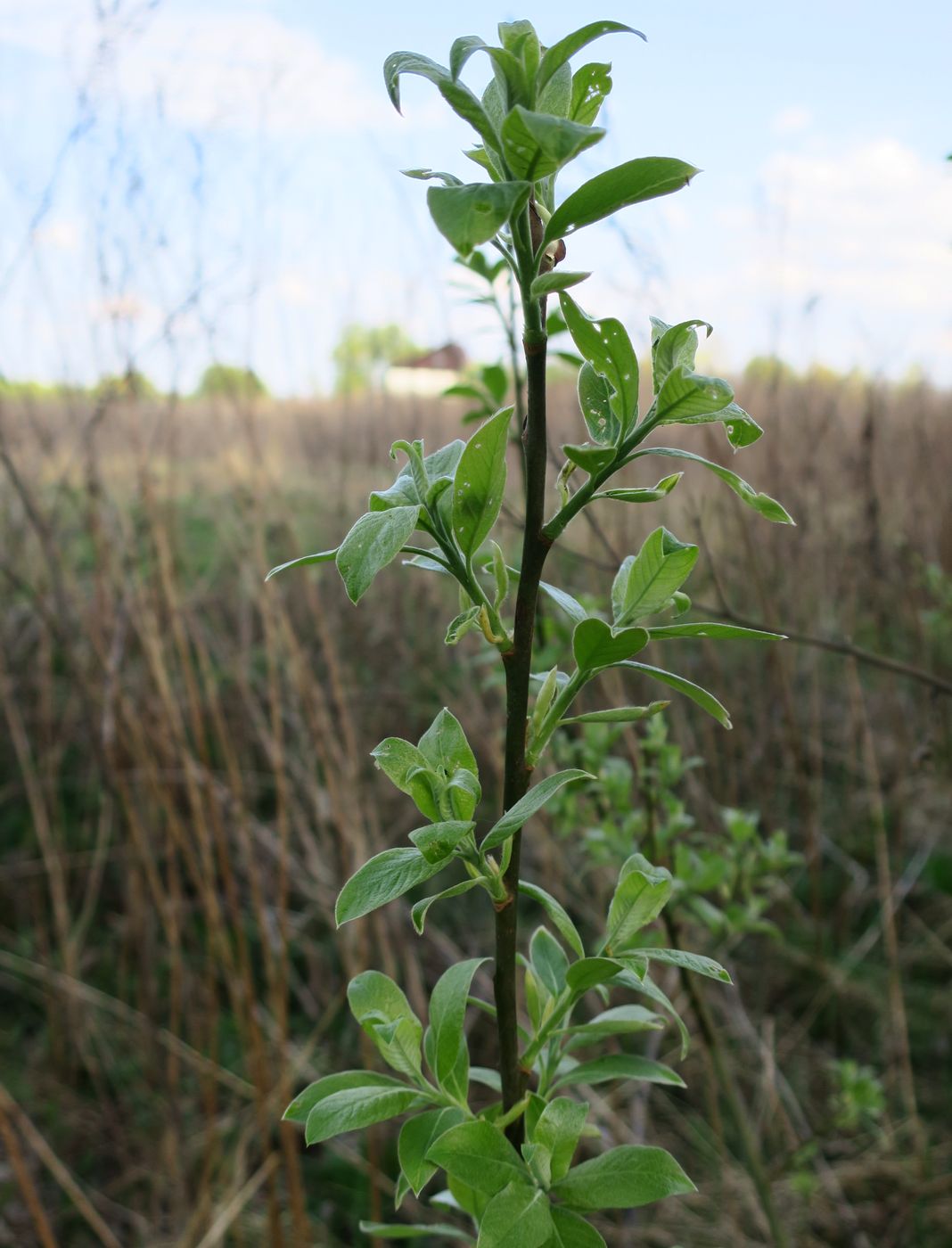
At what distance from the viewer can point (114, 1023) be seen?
1666 millimetres

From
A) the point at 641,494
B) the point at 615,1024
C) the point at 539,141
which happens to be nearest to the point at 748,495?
the point at 641,494

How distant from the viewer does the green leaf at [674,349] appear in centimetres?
32

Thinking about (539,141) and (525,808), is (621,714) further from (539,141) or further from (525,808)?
(539,141)

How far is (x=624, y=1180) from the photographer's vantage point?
13.9 inches

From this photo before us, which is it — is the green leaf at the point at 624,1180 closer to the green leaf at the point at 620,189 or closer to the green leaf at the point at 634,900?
the green leaf at the point at 634,900

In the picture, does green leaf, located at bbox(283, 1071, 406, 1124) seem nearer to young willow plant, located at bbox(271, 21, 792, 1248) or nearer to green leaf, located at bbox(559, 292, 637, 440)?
young willow plant, located at bbox(271, 21, 792, 1248)

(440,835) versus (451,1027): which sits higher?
(440,835)

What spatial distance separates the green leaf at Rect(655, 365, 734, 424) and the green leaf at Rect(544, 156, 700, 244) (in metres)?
0.05

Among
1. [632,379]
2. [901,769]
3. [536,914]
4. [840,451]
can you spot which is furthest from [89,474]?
[840,451]

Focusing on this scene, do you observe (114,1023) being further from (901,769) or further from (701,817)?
(901,769)

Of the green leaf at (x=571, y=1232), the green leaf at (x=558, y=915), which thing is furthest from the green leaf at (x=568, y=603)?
the green leaf at (x=571, y=1232)

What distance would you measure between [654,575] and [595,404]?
7cm

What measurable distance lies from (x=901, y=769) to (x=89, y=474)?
134 cm

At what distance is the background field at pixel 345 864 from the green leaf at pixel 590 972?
474 mm
